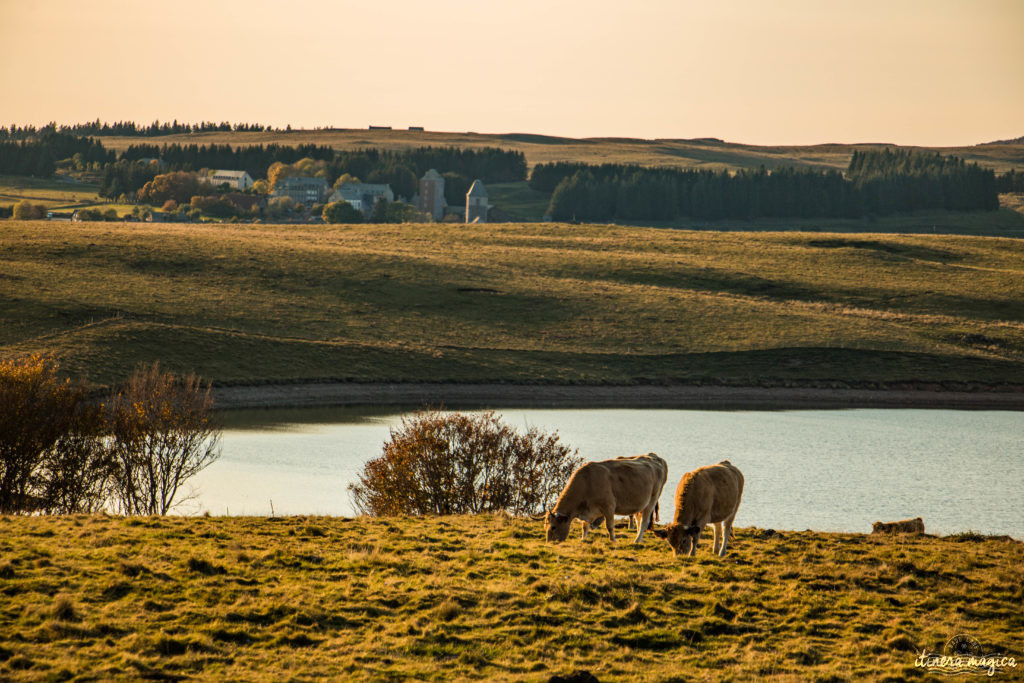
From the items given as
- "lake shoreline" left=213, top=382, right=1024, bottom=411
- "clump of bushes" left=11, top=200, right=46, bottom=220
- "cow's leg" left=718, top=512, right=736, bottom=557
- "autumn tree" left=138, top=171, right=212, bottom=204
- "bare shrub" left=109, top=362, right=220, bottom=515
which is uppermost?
"autumn tree" left=138, top=171, right=212, bottom=204

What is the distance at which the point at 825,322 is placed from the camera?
83.3m

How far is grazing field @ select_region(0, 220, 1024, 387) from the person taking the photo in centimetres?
6594

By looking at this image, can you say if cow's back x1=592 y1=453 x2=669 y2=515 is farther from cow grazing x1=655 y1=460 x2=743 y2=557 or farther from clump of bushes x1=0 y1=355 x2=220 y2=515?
clump of bushes x1=0 y1=355 x2=220 y2=515

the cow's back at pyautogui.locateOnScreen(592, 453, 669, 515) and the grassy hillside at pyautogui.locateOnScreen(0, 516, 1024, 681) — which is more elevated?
the cow's back at pyautogui.locateOnScreen(592, 453, 669, 515)

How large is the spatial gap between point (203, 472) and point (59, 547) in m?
21.8

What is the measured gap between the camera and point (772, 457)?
45.6 metres

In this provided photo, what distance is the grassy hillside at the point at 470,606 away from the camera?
41.0ft

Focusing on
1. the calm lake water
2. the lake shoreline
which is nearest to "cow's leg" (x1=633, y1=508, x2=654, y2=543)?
the calm lake water

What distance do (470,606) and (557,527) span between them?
368 cm

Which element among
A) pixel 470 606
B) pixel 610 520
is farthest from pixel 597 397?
pixel 470 606

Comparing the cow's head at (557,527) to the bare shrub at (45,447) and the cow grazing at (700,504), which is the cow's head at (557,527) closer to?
the cow grazing at (700,504)

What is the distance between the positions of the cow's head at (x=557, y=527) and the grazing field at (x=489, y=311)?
150 ft

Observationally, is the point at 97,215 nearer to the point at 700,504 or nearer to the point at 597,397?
the point at 597,397

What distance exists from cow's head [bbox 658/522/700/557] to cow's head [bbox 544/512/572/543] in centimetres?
191
